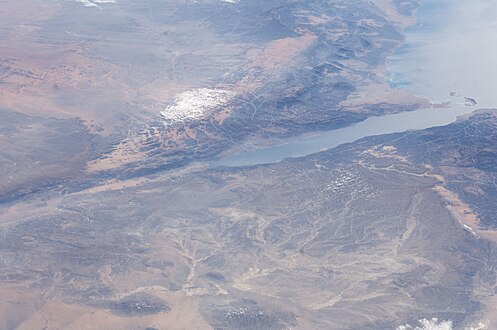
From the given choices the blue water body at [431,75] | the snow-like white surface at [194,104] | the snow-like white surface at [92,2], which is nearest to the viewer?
the blue water body at [431,75]

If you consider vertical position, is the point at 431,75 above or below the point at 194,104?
below

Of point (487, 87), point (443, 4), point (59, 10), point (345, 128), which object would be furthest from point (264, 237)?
point (443, 4)

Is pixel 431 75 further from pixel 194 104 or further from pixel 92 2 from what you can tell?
pixel 92 2

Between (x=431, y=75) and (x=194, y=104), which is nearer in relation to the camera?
(x=194, y=104)

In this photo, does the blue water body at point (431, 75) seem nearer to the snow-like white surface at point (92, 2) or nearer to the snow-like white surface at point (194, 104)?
the snow-like white surface at point (194, 104)

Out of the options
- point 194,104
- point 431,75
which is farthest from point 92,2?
point 431,75

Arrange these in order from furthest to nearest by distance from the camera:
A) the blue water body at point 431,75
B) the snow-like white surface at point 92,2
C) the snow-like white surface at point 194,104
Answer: the snow-like white surface at point 92,2, the snow-like white surface at point 194,104, the blue water body at point 431,75

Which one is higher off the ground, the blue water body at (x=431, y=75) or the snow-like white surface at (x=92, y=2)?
the snow-like white surface at (x=92, y=2)

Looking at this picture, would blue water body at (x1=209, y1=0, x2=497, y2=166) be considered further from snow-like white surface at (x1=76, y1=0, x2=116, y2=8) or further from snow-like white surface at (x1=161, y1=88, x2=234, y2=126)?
snow-like white surface at (x1=76, y1=0, x2=116, y2=8)

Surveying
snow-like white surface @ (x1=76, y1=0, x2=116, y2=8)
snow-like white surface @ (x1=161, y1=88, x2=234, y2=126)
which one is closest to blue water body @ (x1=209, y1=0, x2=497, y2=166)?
snow-like white surface @ (x1=161, y1=88, x2=234, y2=126)

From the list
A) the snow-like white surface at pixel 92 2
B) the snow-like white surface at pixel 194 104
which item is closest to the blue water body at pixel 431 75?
the snow-like white surface at pixel 194 104
